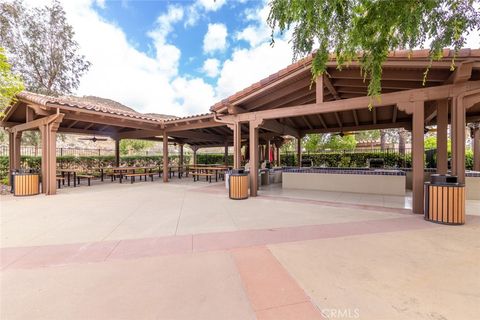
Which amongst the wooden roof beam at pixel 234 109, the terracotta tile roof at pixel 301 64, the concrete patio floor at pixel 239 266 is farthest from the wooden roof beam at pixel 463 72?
the wooden roof beam at pixel 234 109

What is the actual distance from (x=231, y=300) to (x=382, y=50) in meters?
3.64

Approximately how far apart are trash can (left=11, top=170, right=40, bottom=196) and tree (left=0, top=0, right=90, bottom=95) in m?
12.6

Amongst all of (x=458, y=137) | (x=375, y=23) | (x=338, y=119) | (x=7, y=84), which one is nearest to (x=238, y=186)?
(x=375, y=23)

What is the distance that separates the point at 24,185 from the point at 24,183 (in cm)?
8

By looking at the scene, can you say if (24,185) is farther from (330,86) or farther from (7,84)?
(330,86)

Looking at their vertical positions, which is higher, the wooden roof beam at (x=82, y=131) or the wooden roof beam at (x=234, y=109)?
the wooden roof beam at (x=234, y=109)

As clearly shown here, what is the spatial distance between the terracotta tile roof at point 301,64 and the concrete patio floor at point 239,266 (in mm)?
3319

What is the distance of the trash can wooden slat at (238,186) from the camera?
7.40 m

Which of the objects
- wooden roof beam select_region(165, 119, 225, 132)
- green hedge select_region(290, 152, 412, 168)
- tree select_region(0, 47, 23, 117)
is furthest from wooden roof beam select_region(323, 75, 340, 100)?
tree select_region(0, 47, 23, 117)

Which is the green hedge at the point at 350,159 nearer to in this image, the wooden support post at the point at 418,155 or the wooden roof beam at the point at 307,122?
the wooden roof beam at the point at 307,122

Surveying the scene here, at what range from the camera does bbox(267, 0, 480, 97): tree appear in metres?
2.70

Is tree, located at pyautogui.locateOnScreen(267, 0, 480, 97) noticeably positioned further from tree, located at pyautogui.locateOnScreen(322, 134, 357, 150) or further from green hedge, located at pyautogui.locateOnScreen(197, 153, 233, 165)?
green hedge, located at pyautogui.locateOnScreen(197, 153, 233, 165)

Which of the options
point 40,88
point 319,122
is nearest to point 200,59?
point 40,88

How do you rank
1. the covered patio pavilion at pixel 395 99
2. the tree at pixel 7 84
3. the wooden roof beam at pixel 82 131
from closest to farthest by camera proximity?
the covered patio pavilion at pixel 395 99
the tree at pixel 7 84
the wooden roof beam at pixel 82 131
